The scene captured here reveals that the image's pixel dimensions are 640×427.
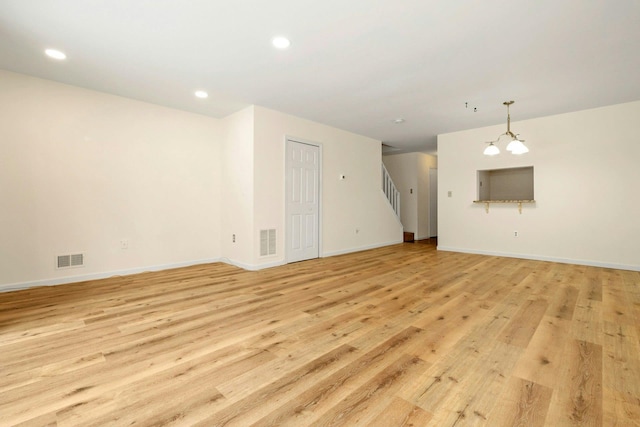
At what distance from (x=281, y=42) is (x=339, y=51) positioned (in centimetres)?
63

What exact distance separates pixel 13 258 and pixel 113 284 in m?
1.16

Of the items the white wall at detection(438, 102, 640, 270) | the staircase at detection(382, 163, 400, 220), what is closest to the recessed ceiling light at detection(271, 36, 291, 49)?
the white wall at detection(438, 102, 640, 270)


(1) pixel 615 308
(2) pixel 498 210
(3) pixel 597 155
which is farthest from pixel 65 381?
(3) pixel 597 155

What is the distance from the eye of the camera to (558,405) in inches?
59.2

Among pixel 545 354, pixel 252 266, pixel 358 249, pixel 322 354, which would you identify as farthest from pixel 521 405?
pixel 358 249

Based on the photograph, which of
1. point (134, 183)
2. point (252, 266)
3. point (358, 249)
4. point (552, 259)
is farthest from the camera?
point (358, 249)

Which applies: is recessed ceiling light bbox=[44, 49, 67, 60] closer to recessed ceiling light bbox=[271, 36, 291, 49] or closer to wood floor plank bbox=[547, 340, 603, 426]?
recessed ceiling light bbox=[271, 36, 291, 49]

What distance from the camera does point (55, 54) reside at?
3.13 m

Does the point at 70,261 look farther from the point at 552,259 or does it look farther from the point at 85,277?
the point at 552,259

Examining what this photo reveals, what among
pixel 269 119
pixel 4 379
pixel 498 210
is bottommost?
pixel 4 379

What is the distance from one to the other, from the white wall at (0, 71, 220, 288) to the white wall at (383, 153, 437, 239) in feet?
18.9

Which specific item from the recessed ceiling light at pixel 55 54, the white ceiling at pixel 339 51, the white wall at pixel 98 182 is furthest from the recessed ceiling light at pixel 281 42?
the white wall at pixel 98 182

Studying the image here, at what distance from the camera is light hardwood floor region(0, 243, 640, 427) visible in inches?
57.6

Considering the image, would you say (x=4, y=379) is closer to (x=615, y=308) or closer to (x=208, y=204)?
(x=208, y=204)
